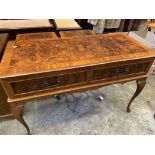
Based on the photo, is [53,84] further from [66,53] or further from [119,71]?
[119,71]

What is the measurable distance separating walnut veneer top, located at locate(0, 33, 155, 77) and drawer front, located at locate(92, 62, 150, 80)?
0.24ft

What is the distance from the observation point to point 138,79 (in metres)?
1.16

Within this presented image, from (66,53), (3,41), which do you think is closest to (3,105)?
(3,41)

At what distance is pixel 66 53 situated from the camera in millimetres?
988

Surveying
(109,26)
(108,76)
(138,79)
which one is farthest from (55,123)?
(109,26)

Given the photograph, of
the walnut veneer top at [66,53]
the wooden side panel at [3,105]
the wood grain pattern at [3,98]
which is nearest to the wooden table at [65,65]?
the walnut veneer top at [66,53]

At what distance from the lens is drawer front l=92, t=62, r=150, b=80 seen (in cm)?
98

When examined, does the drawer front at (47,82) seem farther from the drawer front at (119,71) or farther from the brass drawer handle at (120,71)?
the brass drawer handle at (120,71)

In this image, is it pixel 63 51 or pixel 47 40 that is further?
pixel 47 40

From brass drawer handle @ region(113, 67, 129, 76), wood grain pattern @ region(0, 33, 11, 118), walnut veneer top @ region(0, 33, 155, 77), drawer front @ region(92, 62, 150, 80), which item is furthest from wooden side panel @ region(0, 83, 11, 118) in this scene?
brass drawer handle @ region(113, 67, 129, 76)

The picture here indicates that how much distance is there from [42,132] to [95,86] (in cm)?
67

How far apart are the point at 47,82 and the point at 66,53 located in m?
0.24

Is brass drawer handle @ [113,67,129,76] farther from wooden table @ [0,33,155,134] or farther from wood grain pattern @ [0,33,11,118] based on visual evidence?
wood grain pattern @ [0,33,11,118]

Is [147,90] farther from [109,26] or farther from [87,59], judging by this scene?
[109,26]
